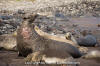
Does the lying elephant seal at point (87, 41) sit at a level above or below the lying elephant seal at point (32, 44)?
below

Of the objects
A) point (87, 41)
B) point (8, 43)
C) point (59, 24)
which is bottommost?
point (59, 24)

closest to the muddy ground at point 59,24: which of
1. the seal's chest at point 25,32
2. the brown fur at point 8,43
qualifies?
the brown fur at point 8,43

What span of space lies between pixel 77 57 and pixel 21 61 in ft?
4.34

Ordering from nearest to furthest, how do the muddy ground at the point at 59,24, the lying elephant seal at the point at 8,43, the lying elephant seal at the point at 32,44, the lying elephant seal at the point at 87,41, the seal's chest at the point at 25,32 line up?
the muddy ground at the point at 59,24 → the lying elephant seal at the point at 32,44 → the seal's chest at the point at 25,32 → the lying elephant seal at the point at 8,43 → the lying elephant seal at the point at 87,41

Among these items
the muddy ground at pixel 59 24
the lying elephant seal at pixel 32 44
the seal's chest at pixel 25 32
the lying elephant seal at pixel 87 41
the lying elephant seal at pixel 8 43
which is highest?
the seal's chest at pixel 25 32

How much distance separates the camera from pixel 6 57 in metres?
6.34

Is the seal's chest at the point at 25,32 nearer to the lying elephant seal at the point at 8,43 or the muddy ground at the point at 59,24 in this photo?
the muddy ground at the point at 59,24

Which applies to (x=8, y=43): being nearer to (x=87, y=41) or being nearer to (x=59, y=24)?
(x=87, y=41)

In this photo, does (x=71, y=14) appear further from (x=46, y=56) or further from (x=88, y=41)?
(x=46, y=56)

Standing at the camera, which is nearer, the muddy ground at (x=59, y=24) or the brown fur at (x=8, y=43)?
the muddy ground at (x=59, y=24)

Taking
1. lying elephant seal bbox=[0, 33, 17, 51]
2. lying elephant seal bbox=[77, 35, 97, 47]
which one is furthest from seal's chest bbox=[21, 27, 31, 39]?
lying elephant seal bbox=[77, 35, 97, 47]

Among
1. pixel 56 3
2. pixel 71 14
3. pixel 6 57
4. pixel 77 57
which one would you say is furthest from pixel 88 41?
pixel 56 3

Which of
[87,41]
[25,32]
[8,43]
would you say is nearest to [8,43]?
[8,43]

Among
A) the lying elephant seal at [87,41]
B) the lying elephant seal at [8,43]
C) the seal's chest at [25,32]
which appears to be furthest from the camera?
the lying elephant seal at [87,41]
